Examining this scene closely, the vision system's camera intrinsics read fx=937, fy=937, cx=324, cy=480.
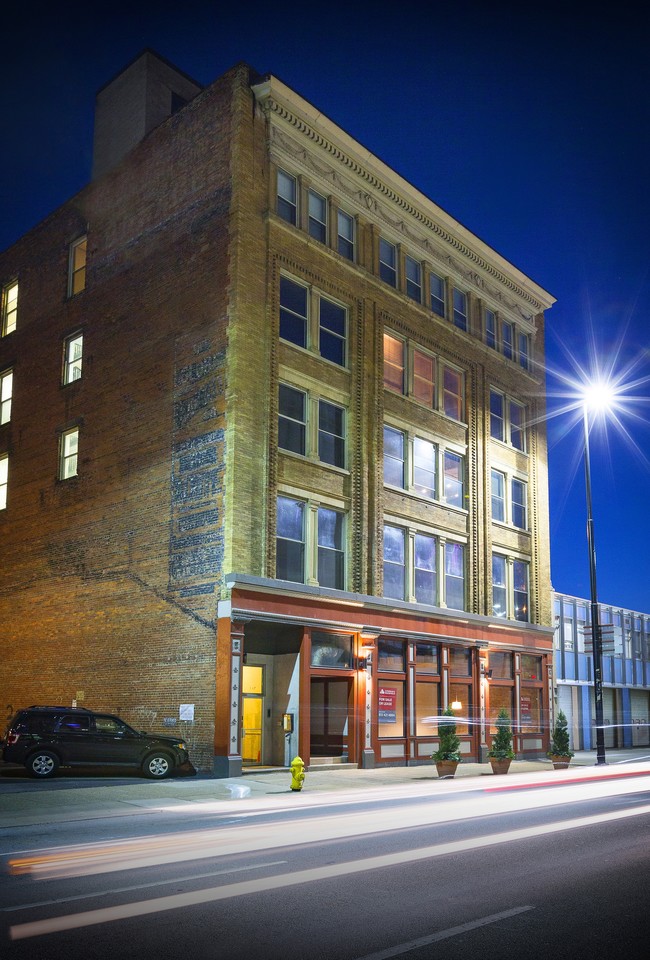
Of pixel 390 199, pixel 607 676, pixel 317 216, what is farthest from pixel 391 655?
pixel 607 676

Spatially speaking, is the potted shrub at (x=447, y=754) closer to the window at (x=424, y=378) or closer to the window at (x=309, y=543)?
the window at (x=309, y=543)

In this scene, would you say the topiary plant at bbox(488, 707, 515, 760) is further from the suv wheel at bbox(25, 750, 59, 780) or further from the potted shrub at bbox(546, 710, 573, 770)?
the suv wheel at bbox(25, 750, 59, 780)

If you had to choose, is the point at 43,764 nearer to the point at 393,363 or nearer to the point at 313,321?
the point at 313,321

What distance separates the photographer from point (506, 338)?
4119 centimetres

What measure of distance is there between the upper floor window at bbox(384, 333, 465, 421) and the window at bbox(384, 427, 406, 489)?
1.62m

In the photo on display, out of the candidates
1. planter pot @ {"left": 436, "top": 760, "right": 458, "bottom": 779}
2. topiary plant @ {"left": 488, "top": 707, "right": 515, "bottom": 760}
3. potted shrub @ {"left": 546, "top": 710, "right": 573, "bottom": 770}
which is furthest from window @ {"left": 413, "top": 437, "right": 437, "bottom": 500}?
planter pot @ {"left": 436, "top": 760, "right": 458, "bottom": 779}

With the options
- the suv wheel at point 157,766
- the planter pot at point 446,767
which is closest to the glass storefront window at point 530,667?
the planter pot at point 446,767

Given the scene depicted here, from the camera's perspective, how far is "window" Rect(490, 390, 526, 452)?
39.3 metres

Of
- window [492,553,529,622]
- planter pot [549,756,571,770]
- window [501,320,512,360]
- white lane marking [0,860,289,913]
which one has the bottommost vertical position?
planter pot [549,756,571,770]

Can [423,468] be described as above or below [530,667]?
above

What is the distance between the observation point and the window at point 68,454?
33219mm

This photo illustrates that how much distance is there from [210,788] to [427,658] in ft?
42.6

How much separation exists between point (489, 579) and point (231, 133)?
749 inches

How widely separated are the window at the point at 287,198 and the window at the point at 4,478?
48.8 feet
